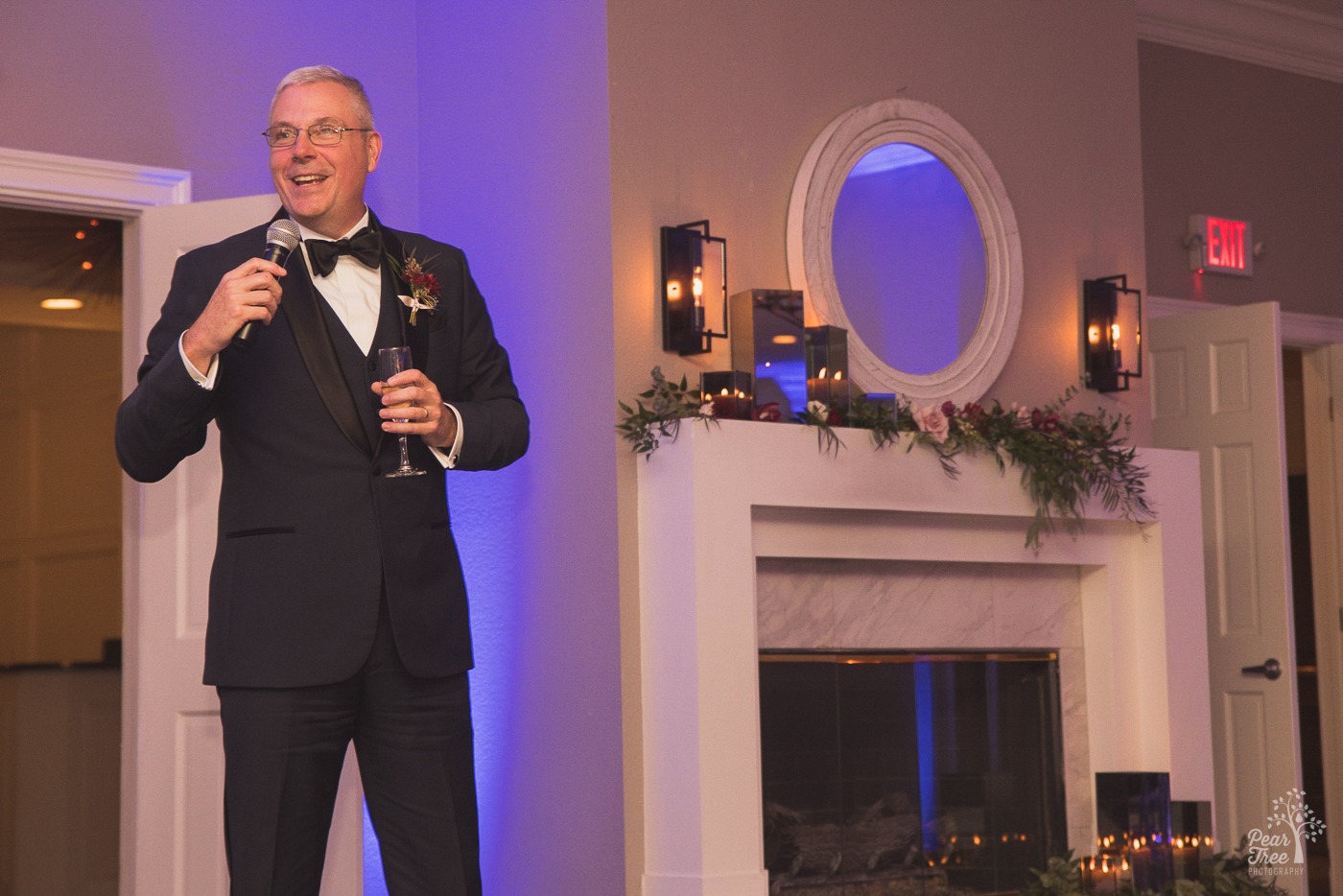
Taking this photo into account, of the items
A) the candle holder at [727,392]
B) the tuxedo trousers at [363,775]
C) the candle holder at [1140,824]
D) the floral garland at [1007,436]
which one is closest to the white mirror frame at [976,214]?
the floral garland at [1007,436]

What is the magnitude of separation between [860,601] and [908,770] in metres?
0.54

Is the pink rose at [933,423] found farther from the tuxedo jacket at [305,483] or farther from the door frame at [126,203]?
the tuxedo jacket at [305,483]

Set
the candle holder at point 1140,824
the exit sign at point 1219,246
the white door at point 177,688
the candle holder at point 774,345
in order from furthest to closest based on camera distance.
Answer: the exit sign at point 1219,246, the candle holder at point 1140,824, the candle holder at point 774,345, the white door at point 177,688

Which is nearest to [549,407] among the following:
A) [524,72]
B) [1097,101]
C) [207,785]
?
[524,72]

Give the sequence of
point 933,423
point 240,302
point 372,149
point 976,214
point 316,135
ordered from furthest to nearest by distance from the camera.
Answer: point 976,214
point 933,423
point 372,149
point 316,135
point 240,302

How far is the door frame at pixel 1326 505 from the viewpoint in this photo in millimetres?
6465

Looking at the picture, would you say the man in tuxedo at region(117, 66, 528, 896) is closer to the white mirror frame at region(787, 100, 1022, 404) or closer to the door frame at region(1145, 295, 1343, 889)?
the white mirror frame at region(787, 100, 1022, 404)

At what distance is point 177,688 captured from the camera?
3.87 m

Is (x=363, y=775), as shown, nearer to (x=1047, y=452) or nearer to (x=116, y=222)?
(x=1047, y=452)

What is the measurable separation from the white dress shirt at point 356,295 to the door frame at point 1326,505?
4.71 meters

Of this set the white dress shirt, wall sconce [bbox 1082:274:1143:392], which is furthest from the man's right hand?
wall sconce [bbox 1082:274:1143:392]

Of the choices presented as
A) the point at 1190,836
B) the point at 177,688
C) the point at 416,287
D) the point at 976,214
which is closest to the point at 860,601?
the point at 1190,836

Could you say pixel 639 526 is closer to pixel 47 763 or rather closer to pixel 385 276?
pixel 385 276

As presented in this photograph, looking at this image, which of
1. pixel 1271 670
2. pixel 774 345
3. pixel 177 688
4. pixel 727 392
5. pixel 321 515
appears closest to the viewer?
pixel 321 515
